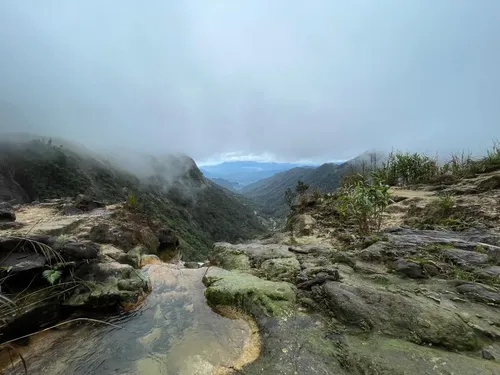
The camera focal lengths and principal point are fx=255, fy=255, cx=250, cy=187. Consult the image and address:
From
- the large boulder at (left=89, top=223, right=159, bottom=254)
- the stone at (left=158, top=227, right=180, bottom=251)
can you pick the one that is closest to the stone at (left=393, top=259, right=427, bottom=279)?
the large boulder at (left=89, top=223, right=159, bottom=254)

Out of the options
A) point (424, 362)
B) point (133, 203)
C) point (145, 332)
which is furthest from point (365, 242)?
point (133, 203)

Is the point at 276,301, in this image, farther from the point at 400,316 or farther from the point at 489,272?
the point at 489,272

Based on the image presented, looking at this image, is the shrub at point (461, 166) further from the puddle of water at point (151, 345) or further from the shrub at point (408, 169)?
the puddle of water at point (151, 345)

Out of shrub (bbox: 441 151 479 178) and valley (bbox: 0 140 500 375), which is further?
shrub (bbox: 441 151 479 178)

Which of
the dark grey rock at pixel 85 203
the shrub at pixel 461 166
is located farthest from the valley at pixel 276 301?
the dark grey rock at pixel 85 203

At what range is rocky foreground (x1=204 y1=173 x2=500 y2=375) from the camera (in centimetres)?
445

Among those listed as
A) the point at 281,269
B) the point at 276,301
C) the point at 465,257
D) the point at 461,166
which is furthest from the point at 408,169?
the point at 276,301

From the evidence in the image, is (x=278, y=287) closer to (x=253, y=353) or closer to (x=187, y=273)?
(x=253, y=353)

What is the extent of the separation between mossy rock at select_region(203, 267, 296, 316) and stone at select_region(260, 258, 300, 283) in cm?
44

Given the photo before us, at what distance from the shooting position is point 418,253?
24.6ft

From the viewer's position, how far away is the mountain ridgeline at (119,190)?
71188 mm

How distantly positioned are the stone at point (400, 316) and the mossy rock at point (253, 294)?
3.58 ft

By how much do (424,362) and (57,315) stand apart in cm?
820

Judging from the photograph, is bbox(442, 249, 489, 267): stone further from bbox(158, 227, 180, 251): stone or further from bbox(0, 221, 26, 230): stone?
bbox(0, 221, 26, 230): stone
